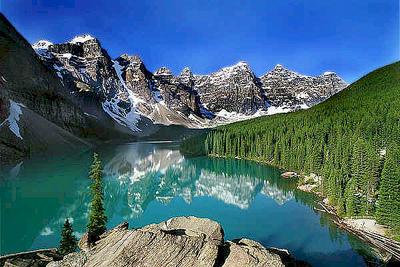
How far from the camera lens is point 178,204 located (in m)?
68.8

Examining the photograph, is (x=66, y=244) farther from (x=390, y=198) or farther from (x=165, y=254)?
(x=390, y=198)

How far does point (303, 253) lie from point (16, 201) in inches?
1895

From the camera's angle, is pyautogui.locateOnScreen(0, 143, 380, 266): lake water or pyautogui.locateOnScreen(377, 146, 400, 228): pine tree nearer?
pyautogui.locateOnScreen(0, 143, 380, 266): lake water

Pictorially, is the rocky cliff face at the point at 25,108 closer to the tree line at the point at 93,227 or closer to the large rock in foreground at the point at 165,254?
the tree line at the point at 93,227

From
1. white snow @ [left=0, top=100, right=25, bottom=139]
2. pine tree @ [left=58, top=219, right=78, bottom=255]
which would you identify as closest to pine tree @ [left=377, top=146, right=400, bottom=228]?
pine tree @ [left=58, top=219, right=78, bottom=255]

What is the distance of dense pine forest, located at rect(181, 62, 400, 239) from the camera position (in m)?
53.1

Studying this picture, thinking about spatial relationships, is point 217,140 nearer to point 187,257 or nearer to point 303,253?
point 303,253

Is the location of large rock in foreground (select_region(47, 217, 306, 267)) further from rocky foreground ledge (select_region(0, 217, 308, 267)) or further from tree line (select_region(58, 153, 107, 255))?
tree line (select_region(58, 153, 107, 255))

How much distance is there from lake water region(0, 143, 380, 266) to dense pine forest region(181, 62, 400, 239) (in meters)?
5.67

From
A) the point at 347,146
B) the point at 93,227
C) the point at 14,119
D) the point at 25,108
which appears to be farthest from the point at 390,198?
the point at 25,108

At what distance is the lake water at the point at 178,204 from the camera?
148ft

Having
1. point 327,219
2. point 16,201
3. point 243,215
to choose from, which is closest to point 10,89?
point 16,201

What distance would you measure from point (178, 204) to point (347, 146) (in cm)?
3646

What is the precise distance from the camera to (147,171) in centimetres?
11294
